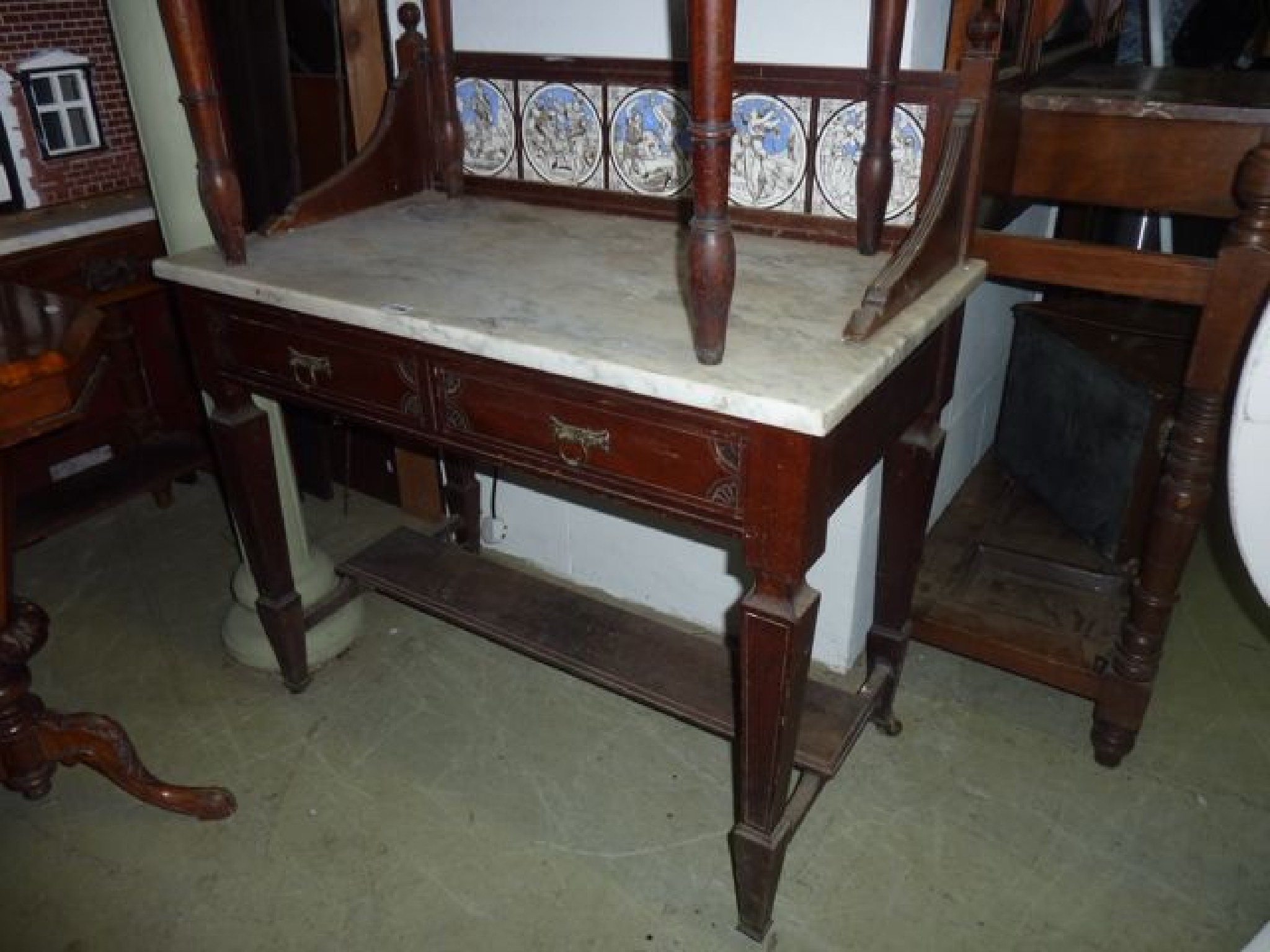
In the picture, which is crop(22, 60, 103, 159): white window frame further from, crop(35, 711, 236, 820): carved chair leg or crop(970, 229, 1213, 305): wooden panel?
crop(970, 229, 1213, 305): wooden panel

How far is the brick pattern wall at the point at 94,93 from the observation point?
2.18m

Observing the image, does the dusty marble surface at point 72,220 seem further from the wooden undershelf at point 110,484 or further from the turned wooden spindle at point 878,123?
the turned wooden spindle at point 878,123

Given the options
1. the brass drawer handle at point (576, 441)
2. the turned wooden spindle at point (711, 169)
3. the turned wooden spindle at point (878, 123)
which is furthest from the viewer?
the turned wooden spindle at point (878, 123)

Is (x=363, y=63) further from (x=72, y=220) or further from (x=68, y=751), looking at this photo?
(x=68, y=751)

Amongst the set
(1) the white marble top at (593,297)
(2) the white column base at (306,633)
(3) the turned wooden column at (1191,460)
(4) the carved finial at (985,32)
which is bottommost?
(2) the white column base at (306,633)

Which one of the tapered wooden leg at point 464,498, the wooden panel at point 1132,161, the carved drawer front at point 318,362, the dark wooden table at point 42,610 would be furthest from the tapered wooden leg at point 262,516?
the wooden panel at point 1132,161

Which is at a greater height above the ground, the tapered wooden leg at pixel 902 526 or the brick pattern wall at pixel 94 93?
the brick pattern wall at pixel 94 93

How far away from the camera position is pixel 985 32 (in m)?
1.31

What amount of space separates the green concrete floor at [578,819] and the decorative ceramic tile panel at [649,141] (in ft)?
3.39

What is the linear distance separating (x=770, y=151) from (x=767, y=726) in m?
0.93

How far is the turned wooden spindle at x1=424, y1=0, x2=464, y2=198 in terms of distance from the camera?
5.88 ft

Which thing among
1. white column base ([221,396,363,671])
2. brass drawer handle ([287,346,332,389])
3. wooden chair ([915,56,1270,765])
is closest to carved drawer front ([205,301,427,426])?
brass drawer handle ([287,346,332,389])

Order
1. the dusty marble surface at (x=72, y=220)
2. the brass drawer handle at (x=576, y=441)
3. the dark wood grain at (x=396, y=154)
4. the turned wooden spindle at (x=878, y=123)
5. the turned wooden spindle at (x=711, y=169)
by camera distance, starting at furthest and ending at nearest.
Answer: the dusty marble surface at (x=72, y=220) < the dark wood grain at (x=396, y=154) < the turned wooden spindle at (x=878, y=123) < the brass drawer handle at (x=576, y=441) < the turned wooden spindle at (x=711, y=169)

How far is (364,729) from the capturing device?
74.5 inches
